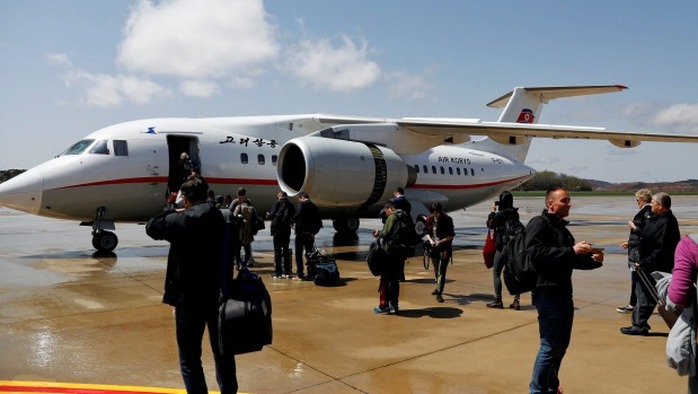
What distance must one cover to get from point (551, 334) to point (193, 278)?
2388 mm

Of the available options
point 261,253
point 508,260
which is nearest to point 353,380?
point 508,260

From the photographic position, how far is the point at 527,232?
3.89 m

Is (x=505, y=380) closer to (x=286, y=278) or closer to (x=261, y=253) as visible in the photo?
(x=286, y=278)

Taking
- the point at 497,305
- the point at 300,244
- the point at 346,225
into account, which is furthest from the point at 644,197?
the point at 346,225

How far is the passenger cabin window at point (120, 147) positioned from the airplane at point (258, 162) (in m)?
0.02

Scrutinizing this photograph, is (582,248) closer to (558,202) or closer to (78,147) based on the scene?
(558,202)

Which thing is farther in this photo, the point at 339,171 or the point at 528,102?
the point at 528,102

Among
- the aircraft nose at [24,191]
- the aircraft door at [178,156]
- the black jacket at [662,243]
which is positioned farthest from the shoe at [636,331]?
the aircraft nose at [24,191]

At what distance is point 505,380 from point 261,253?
9.57 m

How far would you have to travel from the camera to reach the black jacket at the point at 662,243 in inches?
223

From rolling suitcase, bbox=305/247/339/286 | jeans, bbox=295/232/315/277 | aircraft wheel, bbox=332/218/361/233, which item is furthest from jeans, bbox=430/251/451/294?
aircraft wheel, bbox=332/218/361/233

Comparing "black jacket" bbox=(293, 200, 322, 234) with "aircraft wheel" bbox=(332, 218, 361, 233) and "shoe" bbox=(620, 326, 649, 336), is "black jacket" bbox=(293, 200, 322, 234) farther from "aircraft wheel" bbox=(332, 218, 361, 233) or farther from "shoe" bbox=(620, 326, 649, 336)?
"aircraft wheel" bbox=(332, 218, 361, 233)

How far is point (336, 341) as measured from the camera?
578 centimetres

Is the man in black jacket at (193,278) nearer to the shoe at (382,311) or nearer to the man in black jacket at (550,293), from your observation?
the man in black jacket at (550,293)
